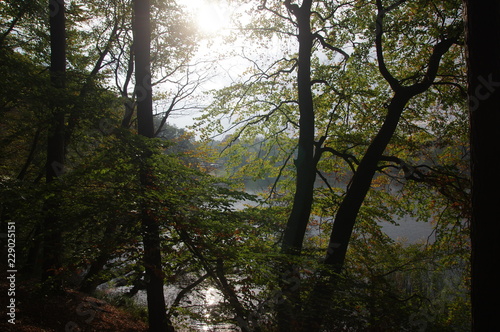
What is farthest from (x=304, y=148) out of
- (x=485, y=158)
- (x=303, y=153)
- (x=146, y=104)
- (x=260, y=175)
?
(x=485, y=158)

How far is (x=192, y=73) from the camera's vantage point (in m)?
13.7

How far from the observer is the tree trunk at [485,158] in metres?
2.68

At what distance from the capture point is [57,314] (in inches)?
253

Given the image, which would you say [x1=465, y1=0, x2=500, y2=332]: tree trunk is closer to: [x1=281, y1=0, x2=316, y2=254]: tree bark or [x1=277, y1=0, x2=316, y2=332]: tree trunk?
[x1=277, y1=0, x2=316, y2=332]: tree trunk

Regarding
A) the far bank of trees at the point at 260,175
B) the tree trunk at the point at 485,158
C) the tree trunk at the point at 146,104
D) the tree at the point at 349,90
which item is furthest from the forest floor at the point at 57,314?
the tree trunk at the point at 485,158

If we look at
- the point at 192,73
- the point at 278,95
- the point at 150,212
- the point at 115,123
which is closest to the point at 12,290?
the point at 115,123

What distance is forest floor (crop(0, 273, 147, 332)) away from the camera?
5346 millimetres

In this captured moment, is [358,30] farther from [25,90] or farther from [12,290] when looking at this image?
[12,290]

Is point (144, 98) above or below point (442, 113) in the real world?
below

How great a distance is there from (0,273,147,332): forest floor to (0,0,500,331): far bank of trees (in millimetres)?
774

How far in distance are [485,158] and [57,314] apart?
324 inches

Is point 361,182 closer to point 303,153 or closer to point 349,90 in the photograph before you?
point 303,153

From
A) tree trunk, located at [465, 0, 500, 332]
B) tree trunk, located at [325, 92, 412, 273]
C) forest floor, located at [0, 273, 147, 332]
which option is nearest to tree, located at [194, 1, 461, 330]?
tree trunk, located at [325, 92, 412, 273]

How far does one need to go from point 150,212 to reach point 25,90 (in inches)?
205
